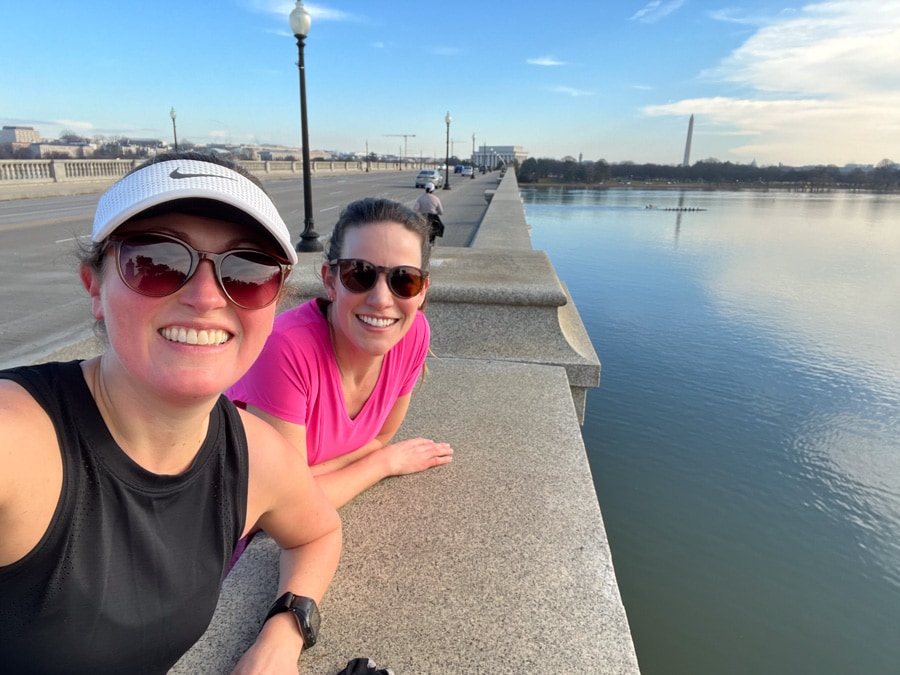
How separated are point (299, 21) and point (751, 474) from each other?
10.2 meters

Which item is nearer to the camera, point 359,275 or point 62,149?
point 359,275

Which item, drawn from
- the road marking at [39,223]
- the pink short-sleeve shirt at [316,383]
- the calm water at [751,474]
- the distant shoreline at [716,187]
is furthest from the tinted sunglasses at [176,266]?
the distant shoreline at [716,187]

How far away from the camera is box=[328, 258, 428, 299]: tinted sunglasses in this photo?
7.60ft

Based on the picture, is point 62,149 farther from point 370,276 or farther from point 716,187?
point 716,187

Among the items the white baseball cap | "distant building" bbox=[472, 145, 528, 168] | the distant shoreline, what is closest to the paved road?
the white baseball cap

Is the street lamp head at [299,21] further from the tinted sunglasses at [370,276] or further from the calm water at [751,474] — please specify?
the tinted sunglasses at [370,276]

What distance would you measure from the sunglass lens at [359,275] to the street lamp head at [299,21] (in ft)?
32.5

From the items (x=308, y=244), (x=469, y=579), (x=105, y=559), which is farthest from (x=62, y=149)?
(x=105, y=559)

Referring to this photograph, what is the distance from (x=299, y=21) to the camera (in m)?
10.4

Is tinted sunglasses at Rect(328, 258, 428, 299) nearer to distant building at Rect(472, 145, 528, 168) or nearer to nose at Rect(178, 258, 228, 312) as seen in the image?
nose at Rect(178, 258, 228, 312)

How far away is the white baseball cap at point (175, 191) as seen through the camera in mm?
993

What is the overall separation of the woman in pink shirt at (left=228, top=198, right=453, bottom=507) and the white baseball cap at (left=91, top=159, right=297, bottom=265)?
106 cm

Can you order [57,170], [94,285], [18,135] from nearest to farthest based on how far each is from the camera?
1. [94,285]
2. [57,170]
3. [18,135]

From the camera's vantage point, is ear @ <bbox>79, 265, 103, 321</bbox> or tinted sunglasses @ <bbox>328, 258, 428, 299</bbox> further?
tinted sunglasses @ <bbox>328, 258, 428, 299</bbox>
